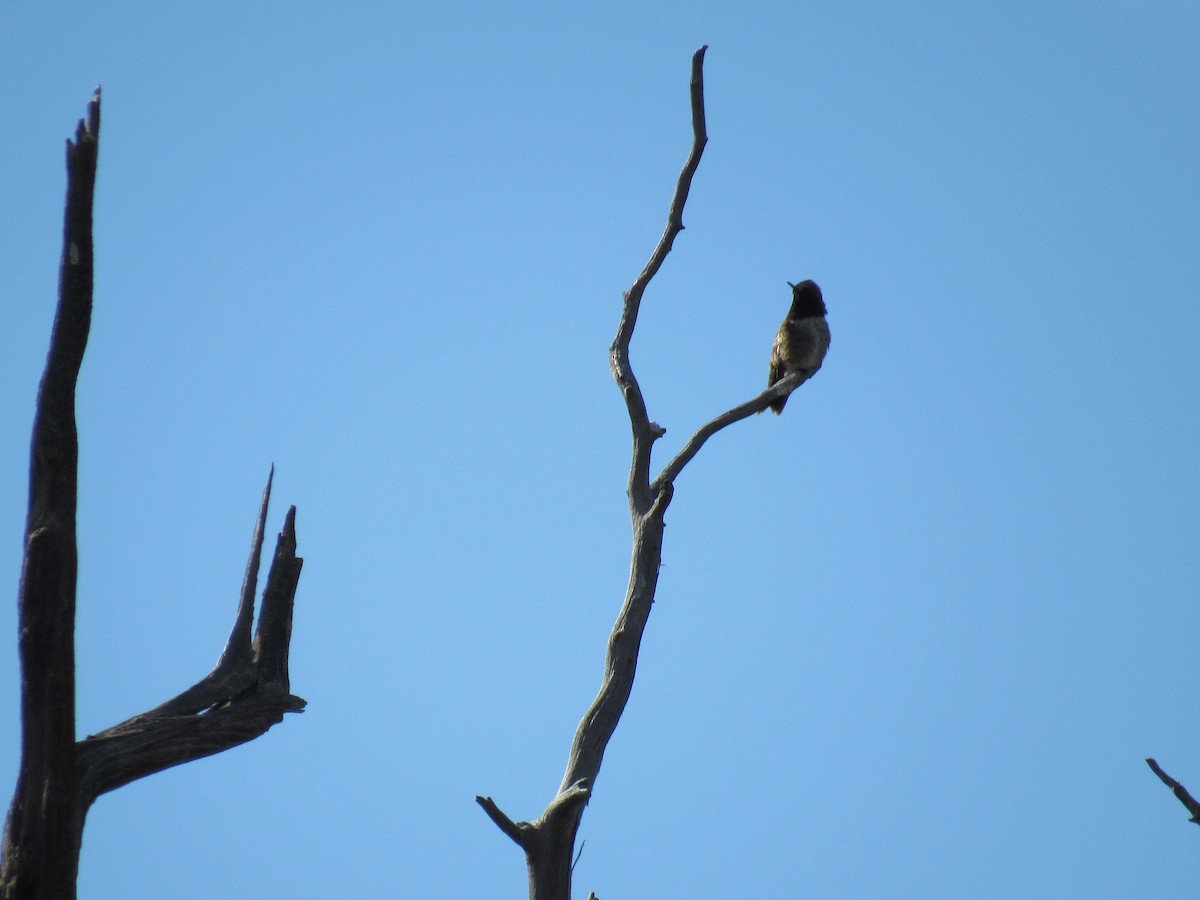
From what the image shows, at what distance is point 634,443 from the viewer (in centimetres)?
533

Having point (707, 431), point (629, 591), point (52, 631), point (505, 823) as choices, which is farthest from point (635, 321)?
point (52, 631)

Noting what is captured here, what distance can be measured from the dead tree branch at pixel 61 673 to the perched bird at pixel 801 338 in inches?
211

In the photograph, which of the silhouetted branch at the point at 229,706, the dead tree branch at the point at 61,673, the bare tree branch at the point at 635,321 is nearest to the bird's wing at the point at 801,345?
the bare tree branch at the point at 635,321

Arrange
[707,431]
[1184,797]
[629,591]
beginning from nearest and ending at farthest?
[1184,797] → [629,591] → [707,431]

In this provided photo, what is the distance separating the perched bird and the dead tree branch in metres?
5.36

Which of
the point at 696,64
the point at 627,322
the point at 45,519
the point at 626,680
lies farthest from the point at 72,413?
the point at 696,64

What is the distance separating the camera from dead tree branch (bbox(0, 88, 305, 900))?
11.1 ft

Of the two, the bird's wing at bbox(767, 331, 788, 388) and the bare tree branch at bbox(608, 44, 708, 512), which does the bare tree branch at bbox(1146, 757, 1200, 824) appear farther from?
the bird's wing at bbox(767, 331, 788, 388)

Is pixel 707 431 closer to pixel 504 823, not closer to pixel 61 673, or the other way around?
pixel 504 823

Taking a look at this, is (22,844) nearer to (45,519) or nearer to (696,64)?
(45,519)

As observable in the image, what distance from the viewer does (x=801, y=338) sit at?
859 centimetres

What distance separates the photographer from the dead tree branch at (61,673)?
3.39 meters

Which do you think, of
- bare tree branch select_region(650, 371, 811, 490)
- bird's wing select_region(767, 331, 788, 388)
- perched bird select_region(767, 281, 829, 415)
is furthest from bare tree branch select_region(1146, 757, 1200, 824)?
bird's wing select_region(767, 331, 788, 388)

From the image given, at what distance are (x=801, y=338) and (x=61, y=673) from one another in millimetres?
6109
